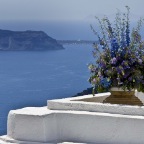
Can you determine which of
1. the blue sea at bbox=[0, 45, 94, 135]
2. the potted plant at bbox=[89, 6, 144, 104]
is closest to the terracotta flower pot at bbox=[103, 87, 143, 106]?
the potted plant at bbox=[89, 6, 144, 104]

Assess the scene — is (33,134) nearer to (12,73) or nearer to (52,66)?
(12,73)

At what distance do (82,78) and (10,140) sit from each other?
6165 inches

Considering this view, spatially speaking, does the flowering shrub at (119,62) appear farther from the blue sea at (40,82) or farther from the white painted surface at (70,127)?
the blue sea at (40,82)

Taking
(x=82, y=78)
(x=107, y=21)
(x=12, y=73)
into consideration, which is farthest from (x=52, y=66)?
(x=107, y=21)

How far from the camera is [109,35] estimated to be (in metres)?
7.57

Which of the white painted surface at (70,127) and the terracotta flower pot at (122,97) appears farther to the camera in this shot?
the terracotta flower pot at (122,97)

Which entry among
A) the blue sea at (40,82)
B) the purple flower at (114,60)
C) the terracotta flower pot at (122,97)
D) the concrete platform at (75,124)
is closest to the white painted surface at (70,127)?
the concrete platform at (75,124)

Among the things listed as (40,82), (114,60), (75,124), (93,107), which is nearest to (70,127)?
(75,124)

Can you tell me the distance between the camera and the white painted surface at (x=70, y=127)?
266 inches

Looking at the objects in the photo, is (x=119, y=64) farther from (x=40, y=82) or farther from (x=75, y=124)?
(x=40, y=82)

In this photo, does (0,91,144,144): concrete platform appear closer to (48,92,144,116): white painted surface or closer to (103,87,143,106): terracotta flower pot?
(48,92,144,116): white painted surface

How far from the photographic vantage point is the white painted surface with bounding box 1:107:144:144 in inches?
266

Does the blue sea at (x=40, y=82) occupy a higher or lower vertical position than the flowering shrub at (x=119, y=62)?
lower

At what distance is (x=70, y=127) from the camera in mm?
7133
